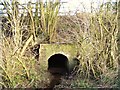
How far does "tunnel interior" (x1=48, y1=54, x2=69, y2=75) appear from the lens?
10.8 meters

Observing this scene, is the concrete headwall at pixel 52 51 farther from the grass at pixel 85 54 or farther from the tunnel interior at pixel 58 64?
the grass at pixel 85 54

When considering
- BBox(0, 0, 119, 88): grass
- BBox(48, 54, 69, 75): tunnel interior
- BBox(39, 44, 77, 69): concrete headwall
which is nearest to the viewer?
BBox(0, 0, 119, 88): grass

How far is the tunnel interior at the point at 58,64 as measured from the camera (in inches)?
427

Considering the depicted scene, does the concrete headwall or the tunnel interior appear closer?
the concrete headwall

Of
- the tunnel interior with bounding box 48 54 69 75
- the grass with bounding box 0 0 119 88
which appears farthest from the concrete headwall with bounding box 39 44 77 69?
the grass with bounding box 0 0 119 88

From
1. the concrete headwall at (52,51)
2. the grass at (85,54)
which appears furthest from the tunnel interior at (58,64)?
the grass at (85,54)

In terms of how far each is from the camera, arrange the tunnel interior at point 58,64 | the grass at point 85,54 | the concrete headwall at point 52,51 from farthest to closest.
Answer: the tunnel interior at point 58,64 < the concrete headwall at point 52,51 < the grass at point 85,54

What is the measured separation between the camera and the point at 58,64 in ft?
40.7

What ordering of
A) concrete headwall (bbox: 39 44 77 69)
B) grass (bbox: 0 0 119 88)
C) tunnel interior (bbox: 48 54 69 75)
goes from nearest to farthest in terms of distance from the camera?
grass (bbox: 0 0 119 88)
concrete headwall (bbox: 39 44 77 69)
tunnel interior (bbox: 48 54 69 75)

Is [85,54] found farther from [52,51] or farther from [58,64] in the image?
[58,64]

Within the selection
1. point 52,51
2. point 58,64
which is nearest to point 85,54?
point 52,51

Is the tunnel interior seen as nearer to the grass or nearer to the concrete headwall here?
the concrete headwall

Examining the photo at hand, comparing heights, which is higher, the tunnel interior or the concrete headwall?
the concrete headwall

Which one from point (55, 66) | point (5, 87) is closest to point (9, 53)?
point (5, 87)
